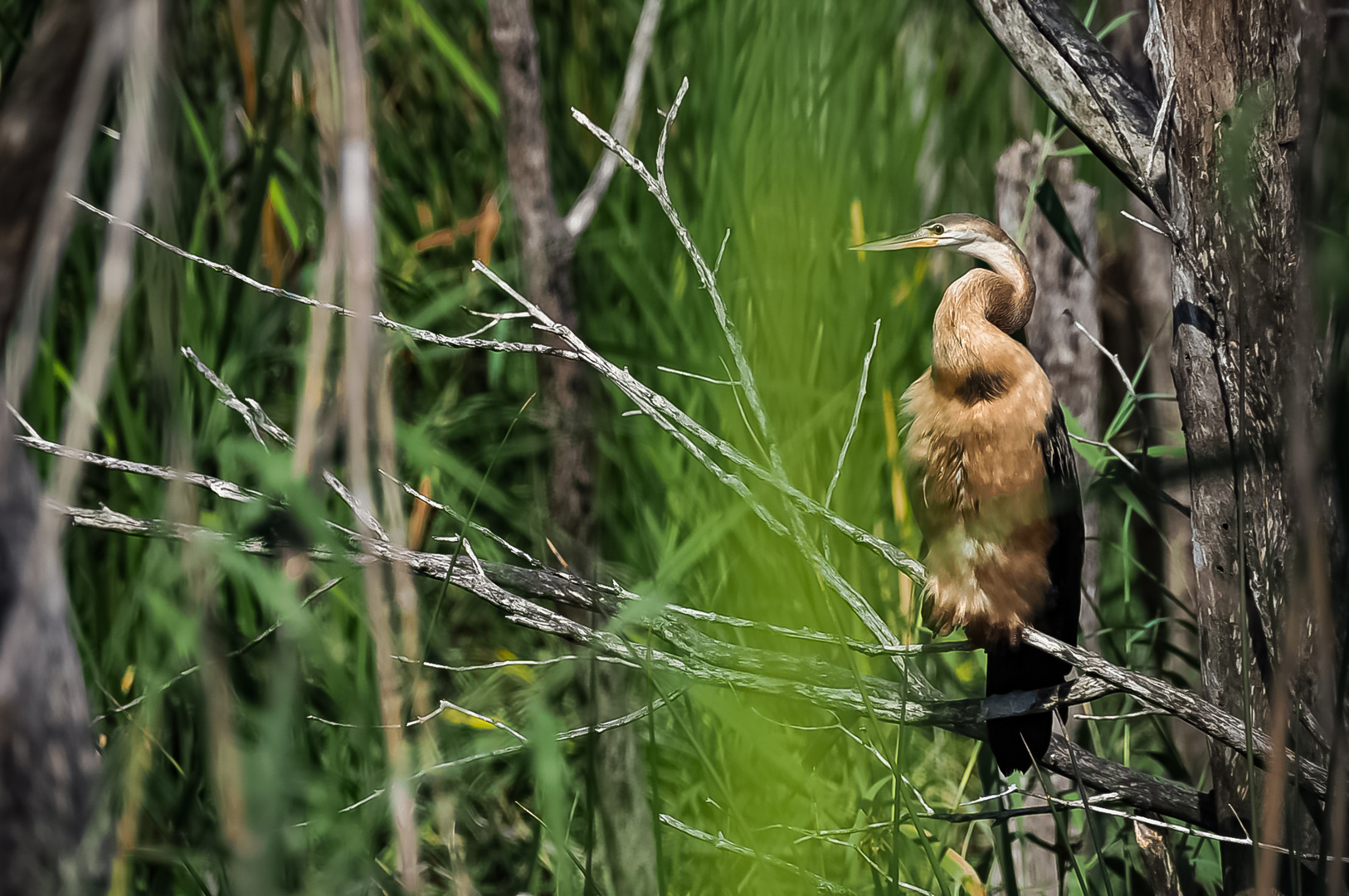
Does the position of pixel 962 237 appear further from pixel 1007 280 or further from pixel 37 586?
pixel 37 586

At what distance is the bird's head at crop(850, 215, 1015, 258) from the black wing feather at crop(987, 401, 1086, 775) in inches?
8.7

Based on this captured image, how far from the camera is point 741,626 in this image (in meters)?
0.88

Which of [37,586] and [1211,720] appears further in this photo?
[1211,720]

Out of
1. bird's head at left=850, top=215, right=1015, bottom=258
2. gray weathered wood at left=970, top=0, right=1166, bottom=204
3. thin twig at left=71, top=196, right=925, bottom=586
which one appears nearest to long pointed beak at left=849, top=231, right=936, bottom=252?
bird's head at left=850, top=215, right=1015, bottom=258

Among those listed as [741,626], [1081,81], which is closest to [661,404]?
[741,626]

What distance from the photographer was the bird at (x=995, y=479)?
125 cm

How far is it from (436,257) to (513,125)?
2.24 ft

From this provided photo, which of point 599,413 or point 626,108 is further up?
point 626,108

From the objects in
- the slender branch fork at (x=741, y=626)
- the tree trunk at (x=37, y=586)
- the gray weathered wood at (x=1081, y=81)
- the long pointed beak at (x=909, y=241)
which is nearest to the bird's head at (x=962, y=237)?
the long pointed beak at (x=909, y=241)

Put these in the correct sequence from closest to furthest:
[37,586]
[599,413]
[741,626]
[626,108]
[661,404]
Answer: [37,586] < [741,626] < [661,404] < [626,108] < [599,413]

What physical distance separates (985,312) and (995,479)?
0.70 ft

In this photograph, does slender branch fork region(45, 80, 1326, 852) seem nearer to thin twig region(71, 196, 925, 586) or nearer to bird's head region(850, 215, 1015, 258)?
thin twig region(71, 196, 925, 586)

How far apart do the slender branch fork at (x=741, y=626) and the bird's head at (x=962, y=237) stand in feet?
1.10

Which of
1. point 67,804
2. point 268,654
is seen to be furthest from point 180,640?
point 67,804
